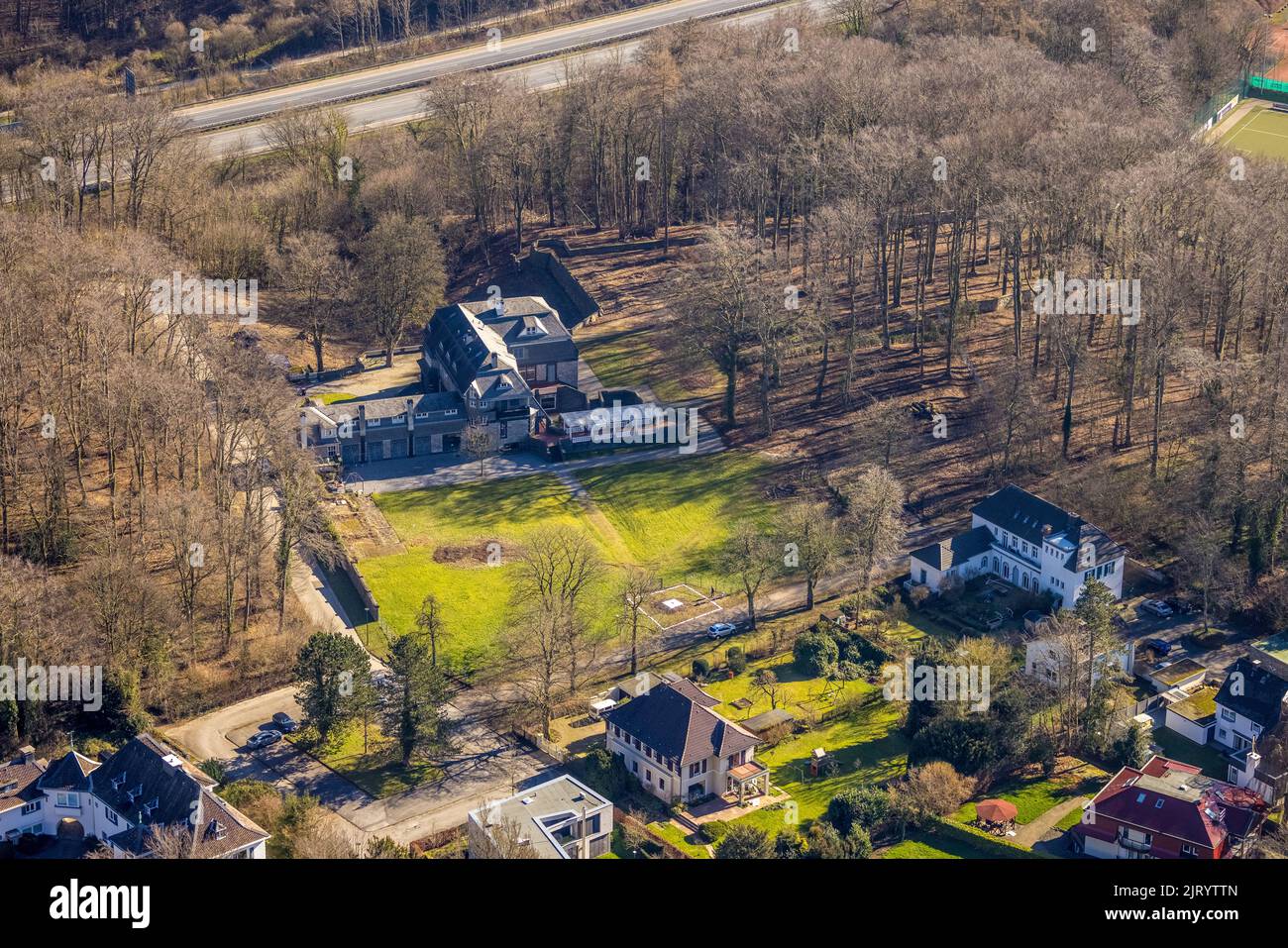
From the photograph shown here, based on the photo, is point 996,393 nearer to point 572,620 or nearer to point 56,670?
point 572,620

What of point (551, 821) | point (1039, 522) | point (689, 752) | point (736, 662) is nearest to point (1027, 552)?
point (1039, 522)

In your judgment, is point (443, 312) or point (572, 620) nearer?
point (572, 620)

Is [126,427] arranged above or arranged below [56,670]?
above

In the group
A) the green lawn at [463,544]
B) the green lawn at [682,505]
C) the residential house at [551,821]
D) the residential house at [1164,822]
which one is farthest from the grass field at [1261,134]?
the residential house at [551,821]

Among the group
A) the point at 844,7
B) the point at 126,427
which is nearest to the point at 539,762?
the point at 126,427

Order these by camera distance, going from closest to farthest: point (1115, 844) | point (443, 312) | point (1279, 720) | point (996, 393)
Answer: point (1115, 844) < point (1279, 720) < point (996, 393) < point (443, 312)
